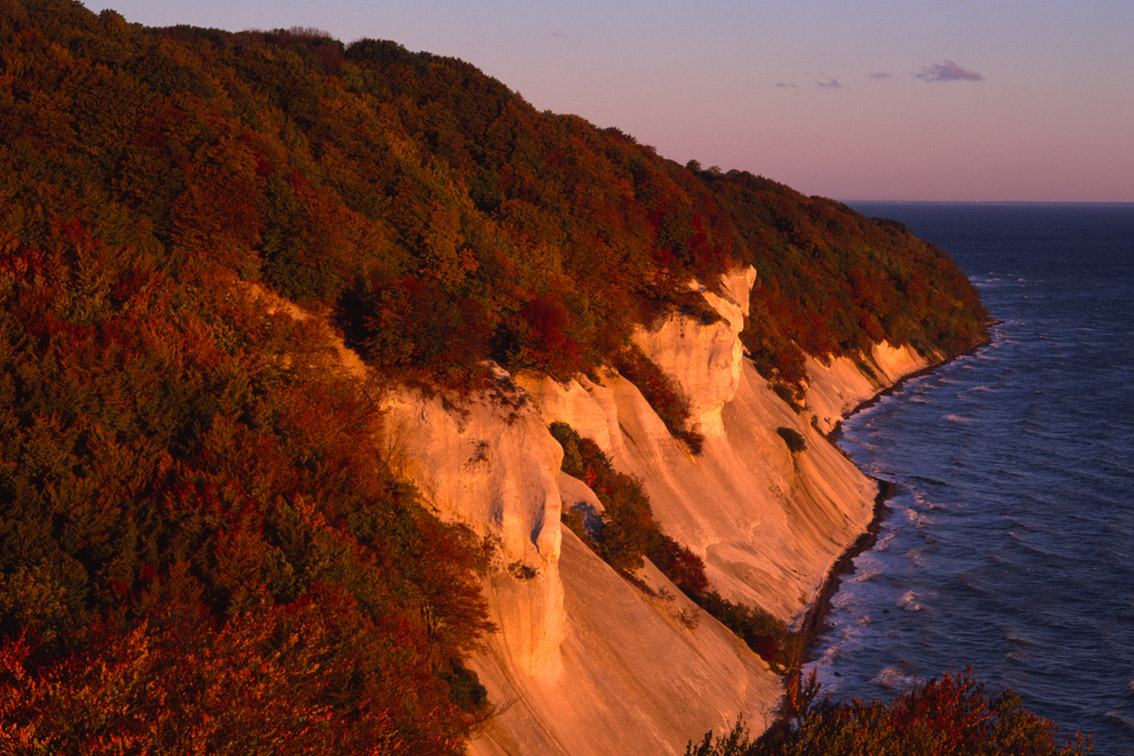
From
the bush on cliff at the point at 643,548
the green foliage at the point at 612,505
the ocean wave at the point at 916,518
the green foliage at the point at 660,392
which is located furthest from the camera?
the ocean wave at the point at 916,518

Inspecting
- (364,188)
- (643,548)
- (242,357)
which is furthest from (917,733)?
(364,188)

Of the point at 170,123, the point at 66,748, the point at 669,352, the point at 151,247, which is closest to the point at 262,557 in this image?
the point at 66,748

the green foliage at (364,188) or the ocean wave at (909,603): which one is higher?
the green foliage at (364,188)

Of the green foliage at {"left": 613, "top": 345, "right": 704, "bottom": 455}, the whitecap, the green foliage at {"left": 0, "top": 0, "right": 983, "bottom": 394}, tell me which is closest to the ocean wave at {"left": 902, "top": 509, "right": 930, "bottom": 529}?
the whitecap

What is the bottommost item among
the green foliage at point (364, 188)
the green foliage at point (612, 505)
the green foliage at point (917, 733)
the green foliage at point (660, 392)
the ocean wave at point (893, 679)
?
the ocean wave at point (893, 679)

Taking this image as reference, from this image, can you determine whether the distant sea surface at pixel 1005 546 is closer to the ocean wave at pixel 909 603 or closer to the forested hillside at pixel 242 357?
the ocean wave at pixel 909 603

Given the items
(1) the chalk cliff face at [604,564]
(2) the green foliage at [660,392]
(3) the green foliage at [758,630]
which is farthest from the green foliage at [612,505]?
(2) the green foliage at [660,392]

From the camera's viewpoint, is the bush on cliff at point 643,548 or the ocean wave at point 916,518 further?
the ocean wave at point 916,518

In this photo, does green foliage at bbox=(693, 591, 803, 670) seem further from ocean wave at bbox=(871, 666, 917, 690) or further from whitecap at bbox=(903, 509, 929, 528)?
whitecap at bbox=(903, 509, 929, 528)
